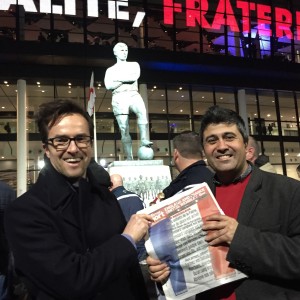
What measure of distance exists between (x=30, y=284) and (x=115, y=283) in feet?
1.22

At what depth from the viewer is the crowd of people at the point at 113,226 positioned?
4.80 feet

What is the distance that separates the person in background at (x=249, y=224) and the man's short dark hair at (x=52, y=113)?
0.71 m

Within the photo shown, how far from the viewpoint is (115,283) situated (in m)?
1.69

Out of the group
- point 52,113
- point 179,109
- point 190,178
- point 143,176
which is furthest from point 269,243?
point 179,109

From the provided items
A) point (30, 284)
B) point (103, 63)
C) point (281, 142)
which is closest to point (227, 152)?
point (30, 284)

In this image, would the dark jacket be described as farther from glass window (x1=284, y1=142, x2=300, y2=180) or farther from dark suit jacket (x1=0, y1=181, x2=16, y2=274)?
glass window (x1=284, y1=142, x2=300, y2=180)

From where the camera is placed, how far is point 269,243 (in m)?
1.52

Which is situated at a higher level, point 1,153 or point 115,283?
point 1,153

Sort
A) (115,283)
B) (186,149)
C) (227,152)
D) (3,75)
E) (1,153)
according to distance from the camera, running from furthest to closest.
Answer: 1. (1,153)
2. (3,75)
3. (186,149)
4. (227,152)
5. (115,283)

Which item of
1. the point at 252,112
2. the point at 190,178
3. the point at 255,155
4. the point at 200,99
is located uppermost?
the point at 200,99

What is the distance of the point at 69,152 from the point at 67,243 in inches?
15.8

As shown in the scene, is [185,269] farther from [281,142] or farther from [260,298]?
[281,142]

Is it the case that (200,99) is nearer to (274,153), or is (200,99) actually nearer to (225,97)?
(225,97)

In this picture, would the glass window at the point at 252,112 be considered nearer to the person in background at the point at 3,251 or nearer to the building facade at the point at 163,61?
the building facade at the point at 163,61
